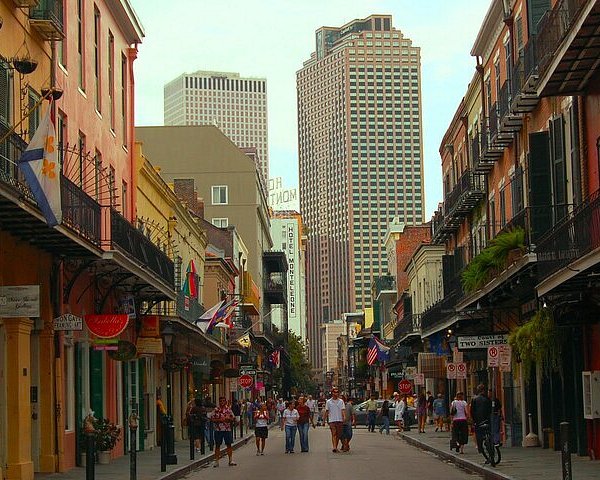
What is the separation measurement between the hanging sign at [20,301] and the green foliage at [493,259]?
1306 centimetres

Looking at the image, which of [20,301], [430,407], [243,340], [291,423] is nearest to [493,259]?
[291,423]

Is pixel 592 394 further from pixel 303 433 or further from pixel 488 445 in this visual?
pixel 303 433

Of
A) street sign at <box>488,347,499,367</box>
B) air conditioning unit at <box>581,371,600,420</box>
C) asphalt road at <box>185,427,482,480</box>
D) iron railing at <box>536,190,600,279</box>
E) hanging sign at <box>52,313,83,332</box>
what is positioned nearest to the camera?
iron railing at <box>536,190,600,279</box>

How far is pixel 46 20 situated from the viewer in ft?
74.1

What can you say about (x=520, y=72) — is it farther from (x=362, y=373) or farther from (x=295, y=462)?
(x=362, y=373)

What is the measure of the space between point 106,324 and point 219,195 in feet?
202

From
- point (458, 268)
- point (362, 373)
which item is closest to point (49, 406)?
point (458, 268)

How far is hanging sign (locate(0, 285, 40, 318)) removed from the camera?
777 inches

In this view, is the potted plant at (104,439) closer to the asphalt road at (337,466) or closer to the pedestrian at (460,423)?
the asphalt road at (337,466)

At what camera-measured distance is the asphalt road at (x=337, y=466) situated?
2499 cm

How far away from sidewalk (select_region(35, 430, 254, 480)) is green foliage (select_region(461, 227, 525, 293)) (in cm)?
833

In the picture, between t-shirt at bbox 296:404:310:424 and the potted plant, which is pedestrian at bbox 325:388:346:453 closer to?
t-shirt at bbox 296:404:310:424

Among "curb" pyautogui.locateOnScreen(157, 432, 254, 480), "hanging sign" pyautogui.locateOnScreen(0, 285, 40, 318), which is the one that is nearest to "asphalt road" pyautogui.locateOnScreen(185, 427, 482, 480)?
"curb" pyautogui.locateOnScreen(157, 432, 254, 480)

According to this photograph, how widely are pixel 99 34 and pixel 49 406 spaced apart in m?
9.94
